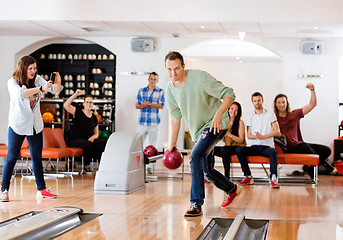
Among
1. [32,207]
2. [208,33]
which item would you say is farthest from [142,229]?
[208,33]

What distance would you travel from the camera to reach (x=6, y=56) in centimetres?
1061

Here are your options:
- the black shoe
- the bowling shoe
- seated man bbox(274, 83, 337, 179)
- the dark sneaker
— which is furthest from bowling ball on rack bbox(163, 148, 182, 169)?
seated man bbox(274, 83, 337, 179)

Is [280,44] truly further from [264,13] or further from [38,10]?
[38,10]

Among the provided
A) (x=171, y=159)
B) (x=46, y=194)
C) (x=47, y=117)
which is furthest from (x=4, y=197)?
(x=47, y=117)

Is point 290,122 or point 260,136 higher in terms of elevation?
point 290,122

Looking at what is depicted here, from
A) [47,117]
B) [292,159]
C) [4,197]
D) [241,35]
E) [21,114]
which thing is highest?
[241,35]

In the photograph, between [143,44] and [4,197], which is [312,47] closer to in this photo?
[143,44]

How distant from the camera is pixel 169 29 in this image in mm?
9273

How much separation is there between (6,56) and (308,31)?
573cm

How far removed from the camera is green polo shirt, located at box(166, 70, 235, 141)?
14.1ft

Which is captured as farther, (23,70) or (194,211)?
(23,70)

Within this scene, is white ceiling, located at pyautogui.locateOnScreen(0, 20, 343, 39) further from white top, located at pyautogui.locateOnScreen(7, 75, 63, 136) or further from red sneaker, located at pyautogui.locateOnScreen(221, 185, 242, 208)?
red sneaker, located at pyautogui.locateOnScreen(221, 185, 242, 208)

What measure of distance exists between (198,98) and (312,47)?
5.96 m

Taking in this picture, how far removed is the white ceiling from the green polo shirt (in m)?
4.31
